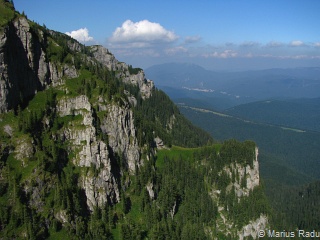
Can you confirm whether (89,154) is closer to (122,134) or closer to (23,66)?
(122,134)

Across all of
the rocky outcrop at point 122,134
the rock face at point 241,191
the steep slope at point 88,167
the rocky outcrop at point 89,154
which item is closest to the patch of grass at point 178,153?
the steep slope at point 88,167

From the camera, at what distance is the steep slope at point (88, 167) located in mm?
109188

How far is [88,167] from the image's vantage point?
127 meters

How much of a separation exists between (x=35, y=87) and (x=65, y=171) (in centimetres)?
4078

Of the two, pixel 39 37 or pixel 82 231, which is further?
pixel 39 37

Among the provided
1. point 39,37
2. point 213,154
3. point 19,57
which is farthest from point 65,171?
point 213,154

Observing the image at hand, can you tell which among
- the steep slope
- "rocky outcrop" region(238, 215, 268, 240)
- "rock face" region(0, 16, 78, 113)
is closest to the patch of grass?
the steep slope

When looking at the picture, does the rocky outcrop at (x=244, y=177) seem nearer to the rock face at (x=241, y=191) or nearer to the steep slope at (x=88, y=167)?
the rock face at (x=241, y=191)

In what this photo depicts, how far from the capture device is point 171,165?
6412 inches

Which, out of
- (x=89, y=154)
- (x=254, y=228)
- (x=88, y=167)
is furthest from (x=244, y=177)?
(x=89, y=154)

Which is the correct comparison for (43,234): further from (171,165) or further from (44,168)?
(171,165)

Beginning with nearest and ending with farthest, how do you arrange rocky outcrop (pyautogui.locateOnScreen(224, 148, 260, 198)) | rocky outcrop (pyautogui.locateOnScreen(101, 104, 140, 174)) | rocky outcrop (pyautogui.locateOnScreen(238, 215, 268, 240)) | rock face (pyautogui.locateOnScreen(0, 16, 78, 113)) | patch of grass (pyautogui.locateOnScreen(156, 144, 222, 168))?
1. rock face (pyautogui.locateOnScreen(0, 16, 78, 113))
2. rocky outcrop (pyautogui.locateOnScreen(101, 104, 140, 174))
3. rocky outcrop (pyautogui.locateOnScreen(238, 215, 268, 240))
4. rocky outcrop (pyautogui.locateOnScreen(224, 148, 260, 198))
5. patch of grass (pyautogui.locateOnScreen(156, 144, 222, 168))

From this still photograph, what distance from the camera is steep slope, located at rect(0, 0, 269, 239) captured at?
109m

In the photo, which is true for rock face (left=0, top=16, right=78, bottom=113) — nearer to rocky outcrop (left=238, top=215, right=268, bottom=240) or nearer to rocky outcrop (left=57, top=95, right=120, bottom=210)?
rocky outcrop (left=57, top=95, right=120, bottom=210)
